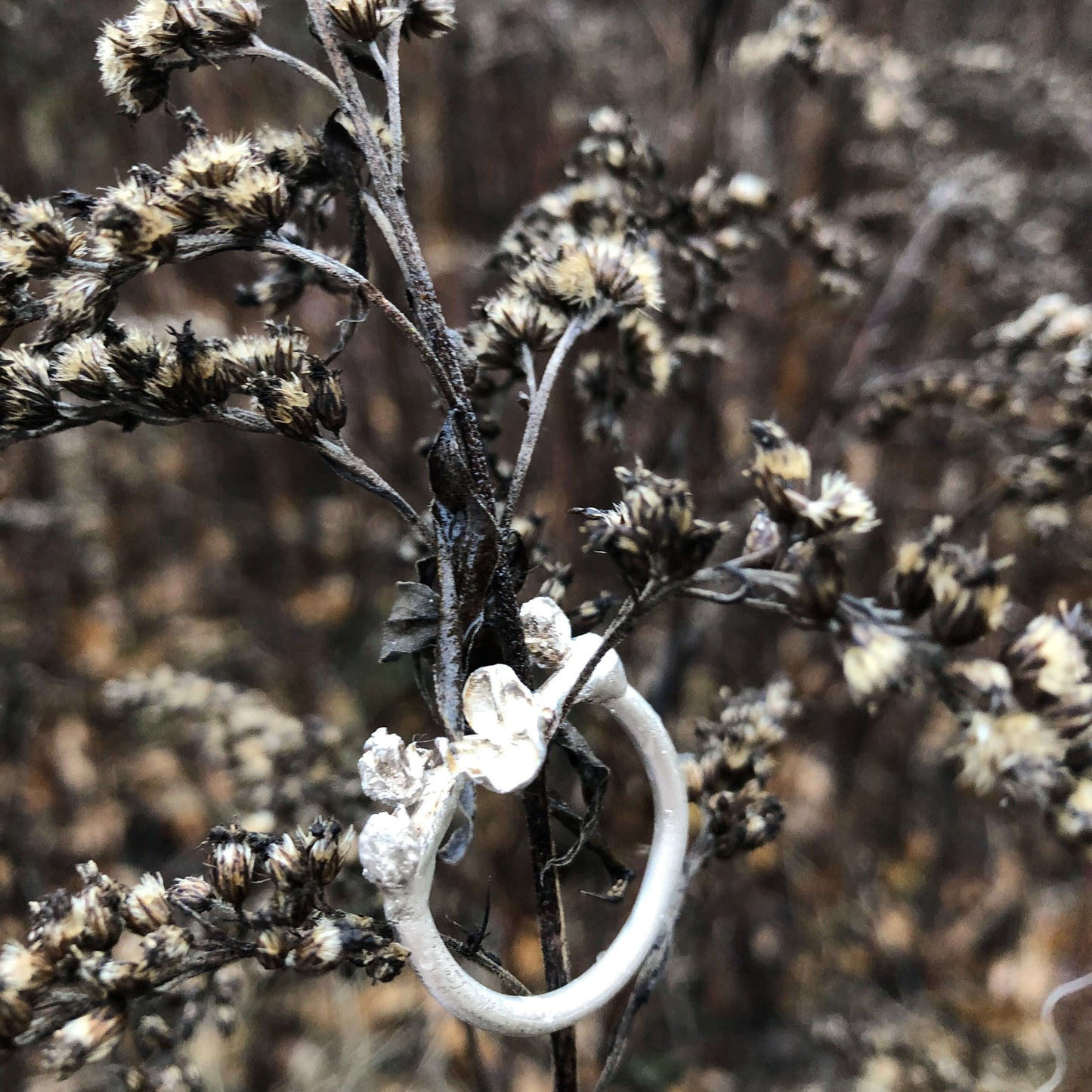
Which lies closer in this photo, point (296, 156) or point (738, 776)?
point (296, 156)

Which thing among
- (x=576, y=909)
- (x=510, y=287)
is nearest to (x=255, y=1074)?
(x=576, y=909)

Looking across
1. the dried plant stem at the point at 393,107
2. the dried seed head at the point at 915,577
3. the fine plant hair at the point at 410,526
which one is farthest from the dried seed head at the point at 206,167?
the dried seed head at the point at 915,577

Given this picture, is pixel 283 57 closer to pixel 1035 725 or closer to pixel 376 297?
pixel 376 297

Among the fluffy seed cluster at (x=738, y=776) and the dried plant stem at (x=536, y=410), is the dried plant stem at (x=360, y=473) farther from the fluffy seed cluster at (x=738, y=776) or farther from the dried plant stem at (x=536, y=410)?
the fluffy seed cluster at (x=738, y=776)

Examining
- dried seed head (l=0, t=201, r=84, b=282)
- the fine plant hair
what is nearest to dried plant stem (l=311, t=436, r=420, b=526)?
the fine plant hair

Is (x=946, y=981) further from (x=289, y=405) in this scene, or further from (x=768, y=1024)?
(x=289, y=405)

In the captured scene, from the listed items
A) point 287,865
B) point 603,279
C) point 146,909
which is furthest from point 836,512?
point 146,909

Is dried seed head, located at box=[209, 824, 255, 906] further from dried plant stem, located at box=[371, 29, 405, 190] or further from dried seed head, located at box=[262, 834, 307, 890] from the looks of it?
dried plant stem, located at box=[371, 29, 405, 190]
